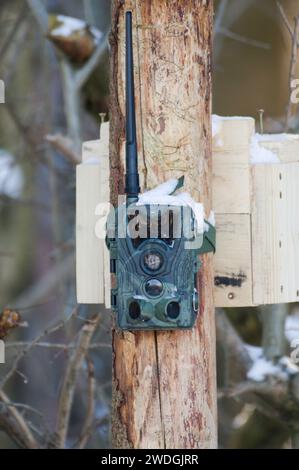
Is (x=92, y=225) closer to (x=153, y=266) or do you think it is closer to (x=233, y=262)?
(x=233, y=262)

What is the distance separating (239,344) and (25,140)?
2301 mm

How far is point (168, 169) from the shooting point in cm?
306

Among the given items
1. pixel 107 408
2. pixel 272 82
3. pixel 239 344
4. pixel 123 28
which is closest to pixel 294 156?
pixel 123 28

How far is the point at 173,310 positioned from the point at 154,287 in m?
0.09

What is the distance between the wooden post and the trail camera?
14 centimetres

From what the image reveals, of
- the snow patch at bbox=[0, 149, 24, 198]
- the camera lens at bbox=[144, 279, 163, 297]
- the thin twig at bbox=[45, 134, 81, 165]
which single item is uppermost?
the snow patch at bbox=[0, 149, 24, 198]

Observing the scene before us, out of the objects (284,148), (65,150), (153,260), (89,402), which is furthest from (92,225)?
(65,150)

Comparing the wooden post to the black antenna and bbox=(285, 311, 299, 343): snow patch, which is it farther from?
bbox=(285, 311, 299, 343): snow patch

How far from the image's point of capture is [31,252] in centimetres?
878

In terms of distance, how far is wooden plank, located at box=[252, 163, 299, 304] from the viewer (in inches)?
132

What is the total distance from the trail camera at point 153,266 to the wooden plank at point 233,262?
1.41 ft

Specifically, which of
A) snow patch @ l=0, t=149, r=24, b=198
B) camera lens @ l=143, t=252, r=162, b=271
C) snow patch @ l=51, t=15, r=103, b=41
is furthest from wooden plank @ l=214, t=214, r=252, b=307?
snow patch @ l=0, t=149, r=24, b=198

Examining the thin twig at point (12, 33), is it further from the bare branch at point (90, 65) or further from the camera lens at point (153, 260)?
the camera lens at point (153, 260)

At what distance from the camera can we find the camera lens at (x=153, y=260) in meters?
2.89
